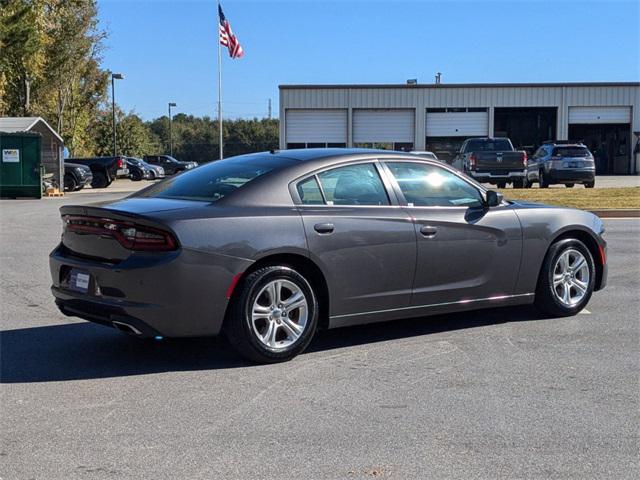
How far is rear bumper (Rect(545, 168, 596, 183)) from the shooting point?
2539 cm

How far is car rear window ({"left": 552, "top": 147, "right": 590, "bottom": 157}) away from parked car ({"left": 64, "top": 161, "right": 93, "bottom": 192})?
1789 cm

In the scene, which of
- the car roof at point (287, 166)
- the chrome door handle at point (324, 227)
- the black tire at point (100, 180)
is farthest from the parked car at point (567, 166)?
the chrome door handle at point (324, 227)

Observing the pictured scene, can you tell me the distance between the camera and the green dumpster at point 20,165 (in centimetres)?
2400

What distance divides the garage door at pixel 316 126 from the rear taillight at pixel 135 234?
41383 millimetres

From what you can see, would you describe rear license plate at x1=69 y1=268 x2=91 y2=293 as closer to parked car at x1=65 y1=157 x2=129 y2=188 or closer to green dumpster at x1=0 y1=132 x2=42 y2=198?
green dumpster at x1=0 y1=132 x2=42 y2=198

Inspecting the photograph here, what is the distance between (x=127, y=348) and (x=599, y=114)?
46531 mm

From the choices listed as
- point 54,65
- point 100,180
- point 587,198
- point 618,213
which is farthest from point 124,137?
point 618,213

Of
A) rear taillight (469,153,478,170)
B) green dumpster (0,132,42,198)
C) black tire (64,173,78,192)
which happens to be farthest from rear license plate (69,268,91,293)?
black tire (64,173,78,192)

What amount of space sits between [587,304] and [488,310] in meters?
1.09

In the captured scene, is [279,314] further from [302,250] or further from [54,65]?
[54,65]

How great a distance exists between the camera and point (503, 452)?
12.5ft

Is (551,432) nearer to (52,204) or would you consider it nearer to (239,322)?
(239,322)

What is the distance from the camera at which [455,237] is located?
6055 millimetres

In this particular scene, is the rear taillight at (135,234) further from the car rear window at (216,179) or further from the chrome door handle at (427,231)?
the chrome door handle at (427,231)
